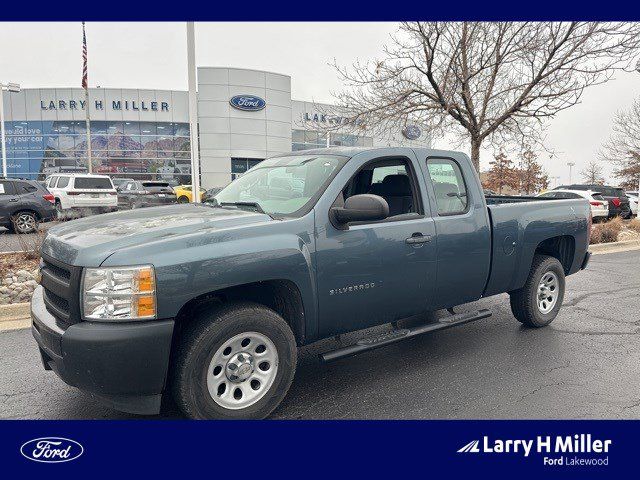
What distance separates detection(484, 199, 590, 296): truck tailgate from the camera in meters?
4.69

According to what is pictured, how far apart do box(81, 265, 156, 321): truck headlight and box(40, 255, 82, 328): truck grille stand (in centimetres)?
10

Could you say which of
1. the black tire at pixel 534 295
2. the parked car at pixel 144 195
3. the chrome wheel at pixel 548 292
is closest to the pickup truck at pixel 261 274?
the black tire at pixel 534 295

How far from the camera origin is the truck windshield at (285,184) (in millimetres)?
3678

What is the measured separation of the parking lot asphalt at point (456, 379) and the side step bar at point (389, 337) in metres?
0.38

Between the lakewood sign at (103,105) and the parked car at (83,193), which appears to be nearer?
the parked car at (83,193)

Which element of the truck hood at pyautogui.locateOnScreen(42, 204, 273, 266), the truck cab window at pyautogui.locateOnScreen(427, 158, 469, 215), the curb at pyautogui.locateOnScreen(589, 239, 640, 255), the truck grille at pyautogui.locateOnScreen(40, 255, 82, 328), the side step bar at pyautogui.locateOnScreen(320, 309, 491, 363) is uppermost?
the truck cab window at pyautogui.locateOnScreen(427, 158, 469, 215)

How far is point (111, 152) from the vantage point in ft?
148

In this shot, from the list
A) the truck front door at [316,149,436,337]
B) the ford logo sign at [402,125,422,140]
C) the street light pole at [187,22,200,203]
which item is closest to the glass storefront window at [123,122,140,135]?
the ford logo sign at [402,125,422,140]

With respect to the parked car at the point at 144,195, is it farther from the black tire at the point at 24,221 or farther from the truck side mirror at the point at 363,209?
the truck side mirror at the point at 363,209

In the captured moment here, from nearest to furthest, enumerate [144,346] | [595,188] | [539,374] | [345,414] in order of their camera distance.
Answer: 1. [144,346]
2. [345,414]
3. [539,374]
4. [595,188]

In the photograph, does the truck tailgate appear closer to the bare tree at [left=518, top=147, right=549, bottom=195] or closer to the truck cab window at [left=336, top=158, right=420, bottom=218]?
the truck cab window at [left=336, top=158, right=420, bottom=218]
